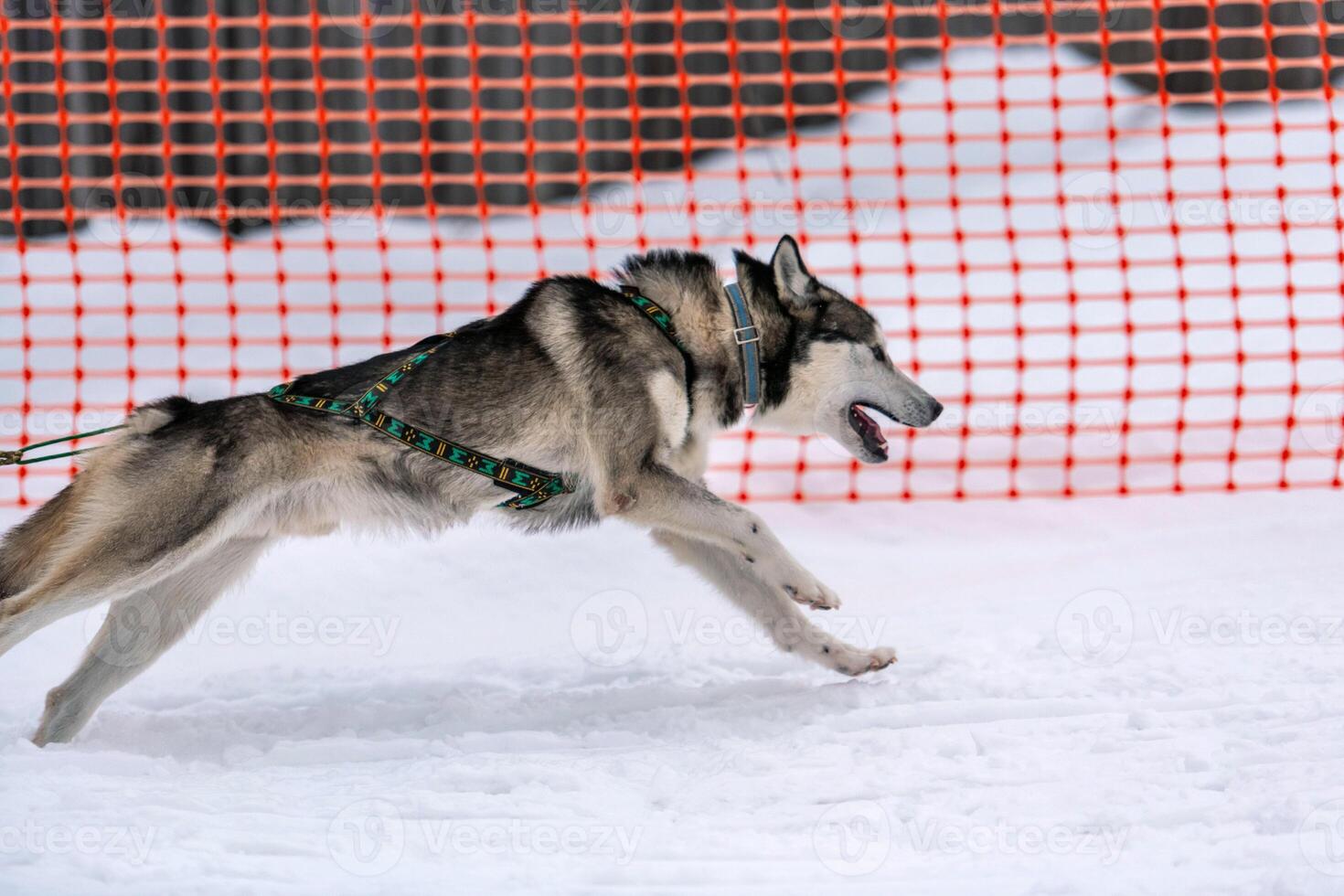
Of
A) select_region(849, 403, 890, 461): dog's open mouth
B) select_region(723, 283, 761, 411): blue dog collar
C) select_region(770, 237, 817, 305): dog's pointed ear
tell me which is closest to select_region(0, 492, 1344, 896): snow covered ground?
select_region(849, 403, 890, 461): dog's open mouth

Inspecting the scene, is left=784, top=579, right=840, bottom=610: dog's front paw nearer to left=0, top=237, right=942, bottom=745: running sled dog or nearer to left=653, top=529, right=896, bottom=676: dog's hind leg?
left=0, top=237, right=942, bottom=745: running sled dog

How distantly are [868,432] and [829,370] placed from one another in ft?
0.87

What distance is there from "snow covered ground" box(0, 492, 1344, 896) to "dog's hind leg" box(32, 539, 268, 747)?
119 millimetres

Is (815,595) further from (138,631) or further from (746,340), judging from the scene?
(138,631)

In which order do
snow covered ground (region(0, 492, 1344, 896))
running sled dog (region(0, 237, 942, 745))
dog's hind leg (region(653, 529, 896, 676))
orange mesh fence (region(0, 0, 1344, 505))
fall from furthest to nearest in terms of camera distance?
orange mesh fence (region(0, 0, 1344, 505)) < dog's hind leg (region(653, 529, 896, 676)) < running sled dog (region(0, 237, 942, 745)) < snow covered ground (region(0, 492, 1344, 896))

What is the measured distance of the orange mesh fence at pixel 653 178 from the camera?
743cm

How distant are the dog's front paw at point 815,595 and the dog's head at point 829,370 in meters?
0.56

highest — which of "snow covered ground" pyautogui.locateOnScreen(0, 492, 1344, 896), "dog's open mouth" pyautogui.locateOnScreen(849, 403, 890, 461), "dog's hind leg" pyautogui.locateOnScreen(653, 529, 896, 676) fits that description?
"dog's open mouth" pyautogui.locateOnScreen(849, 403, 890, 461)

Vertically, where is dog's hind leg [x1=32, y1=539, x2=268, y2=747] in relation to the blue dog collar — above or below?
below

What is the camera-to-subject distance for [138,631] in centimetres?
391

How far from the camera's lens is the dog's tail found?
3.64 meters

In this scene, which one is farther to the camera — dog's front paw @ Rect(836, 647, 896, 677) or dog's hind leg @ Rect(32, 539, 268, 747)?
dog's front paw @ Rect(836, 647, 896, 677)

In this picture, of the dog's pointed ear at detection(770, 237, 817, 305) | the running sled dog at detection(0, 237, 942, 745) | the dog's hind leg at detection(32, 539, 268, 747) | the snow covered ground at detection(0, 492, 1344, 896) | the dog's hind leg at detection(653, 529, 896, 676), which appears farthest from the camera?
the dog's hind leg at detection(653, 529, 896, 676)

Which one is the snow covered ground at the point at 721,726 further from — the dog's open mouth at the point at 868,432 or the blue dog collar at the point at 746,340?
the blue dog collar at the point at 746,340
